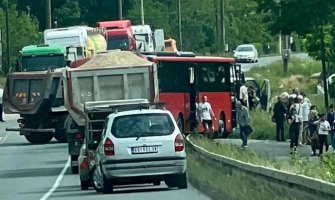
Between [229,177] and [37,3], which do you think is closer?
[229,177]

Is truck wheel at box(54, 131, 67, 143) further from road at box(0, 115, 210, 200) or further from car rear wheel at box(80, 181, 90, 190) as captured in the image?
car rear wheel at box(80, 181, 90, 190)

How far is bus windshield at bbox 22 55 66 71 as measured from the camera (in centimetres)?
5062

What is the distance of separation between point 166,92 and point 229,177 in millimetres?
23102

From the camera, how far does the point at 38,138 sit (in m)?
49.6

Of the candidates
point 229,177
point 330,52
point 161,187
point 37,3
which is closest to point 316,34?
point 330,52

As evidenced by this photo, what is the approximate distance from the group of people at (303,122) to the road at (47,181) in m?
6.79

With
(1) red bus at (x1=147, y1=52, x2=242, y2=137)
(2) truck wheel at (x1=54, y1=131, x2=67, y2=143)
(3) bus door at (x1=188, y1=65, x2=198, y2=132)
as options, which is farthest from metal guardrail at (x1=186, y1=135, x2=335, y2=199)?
(2) truck wheel at (x1=54, y1=131, x2=67, y2=143)

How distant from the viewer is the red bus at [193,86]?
46250 millimetres

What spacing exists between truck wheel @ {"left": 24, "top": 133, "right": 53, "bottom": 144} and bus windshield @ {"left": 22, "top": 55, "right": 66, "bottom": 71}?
2.73 m

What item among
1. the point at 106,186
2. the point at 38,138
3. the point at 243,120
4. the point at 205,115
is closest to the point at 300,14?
the point at 205,115

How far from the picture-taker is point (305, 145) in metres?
43.9

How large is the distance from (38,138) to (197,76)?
6.48m

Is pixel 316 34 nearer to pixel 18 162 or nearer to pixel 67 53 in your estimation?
pixel 67 53

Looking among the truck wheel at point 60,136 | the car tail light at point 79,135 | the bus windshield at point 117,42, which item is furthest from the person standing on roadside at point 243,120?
the bus windshield at point 117,42
